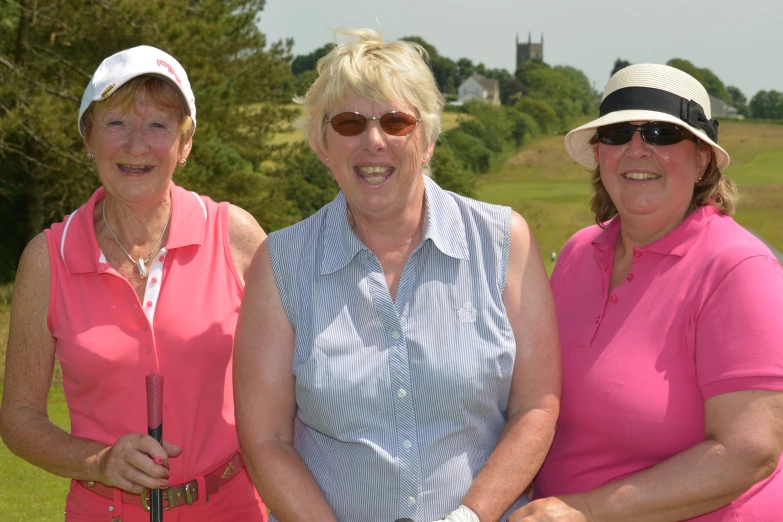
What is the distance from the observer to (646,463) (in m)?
2.81

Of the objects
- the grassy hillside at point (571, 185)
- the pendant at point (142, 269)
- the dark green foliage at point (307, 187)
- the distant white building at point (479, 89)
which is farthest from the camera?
the distant white building at point (479, 89)

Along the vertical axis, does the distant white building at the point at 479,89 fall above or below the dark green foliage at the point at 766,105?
above

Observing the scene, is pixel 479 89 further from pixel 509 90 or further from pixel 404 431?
pixel 404 431

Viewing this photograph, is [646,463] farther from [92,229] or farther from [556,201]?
[556,201]

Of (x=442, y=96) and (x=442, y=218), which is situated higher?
(x=442, y=96)

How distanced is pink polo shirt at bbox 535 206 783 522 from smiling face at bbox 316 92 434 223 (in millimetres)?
771

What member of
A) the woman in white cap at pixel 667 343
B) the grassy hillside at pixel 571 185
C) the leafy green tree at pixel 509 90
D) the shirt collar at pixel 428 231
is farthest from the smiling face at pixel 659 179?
the leafy green tree at pixel 509 90

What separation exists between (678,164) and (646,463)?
37.6 inches

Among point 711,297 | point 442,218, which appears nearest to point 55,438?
point 442,218

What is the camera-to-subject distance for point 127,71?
303 cm

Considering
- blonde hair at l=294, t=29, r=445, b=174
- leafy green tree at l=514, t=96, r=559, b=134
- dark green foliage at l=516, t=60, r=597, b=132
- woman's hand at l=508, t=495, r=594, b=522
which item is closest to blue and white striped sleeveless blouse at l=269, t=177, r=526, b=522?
woman's hand at l=508, t=495, r=594, b=522

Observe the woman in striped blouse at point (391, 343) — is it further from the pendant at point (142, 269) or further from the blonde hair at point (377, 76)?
the pendant at point (142, 269)

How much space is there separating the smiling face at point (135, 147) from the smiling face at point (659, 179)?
1544mm

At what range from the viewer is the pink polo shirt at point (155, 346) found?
119 inches
